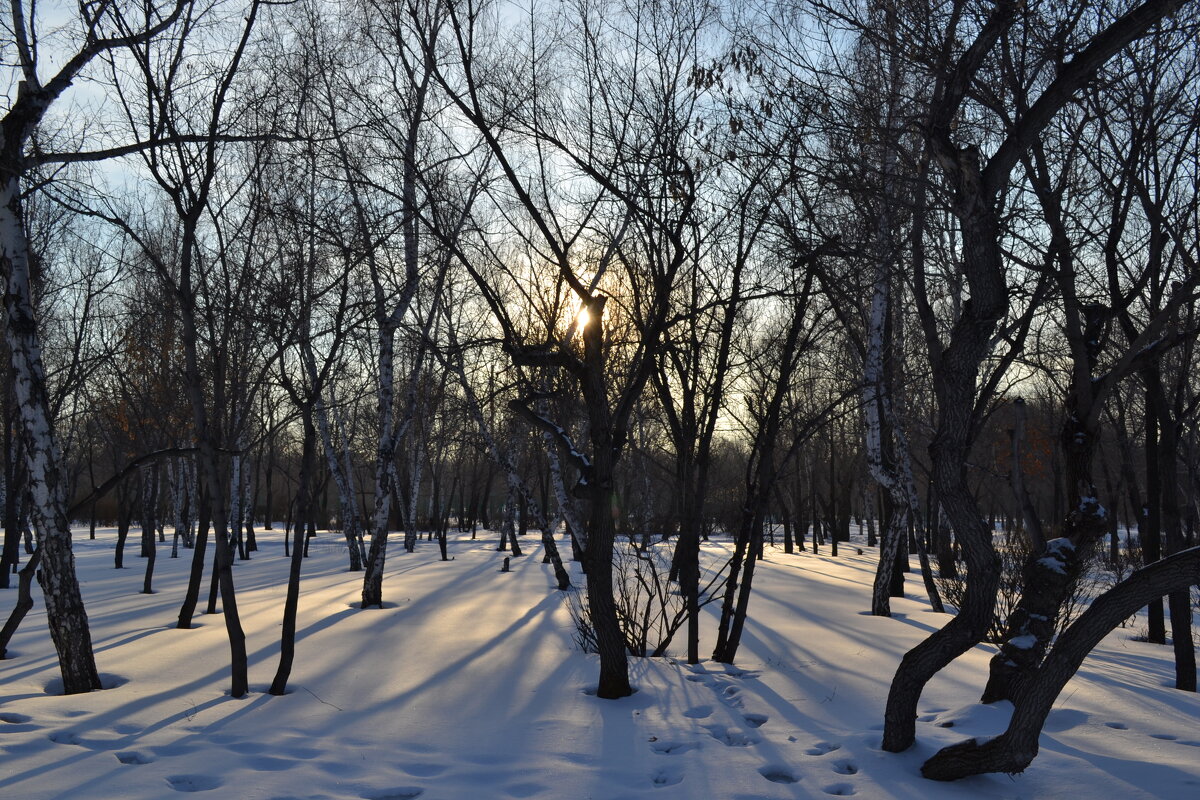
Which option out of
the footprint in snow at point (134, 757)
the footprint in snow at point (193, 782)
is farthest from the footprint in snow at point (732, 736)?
the footprint in snow at point (134, 757)

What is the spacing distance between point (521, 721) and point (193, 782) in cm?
193

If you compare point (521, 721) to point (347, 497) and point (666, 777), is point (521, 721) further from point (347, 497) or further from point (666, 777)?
point (347, 497)

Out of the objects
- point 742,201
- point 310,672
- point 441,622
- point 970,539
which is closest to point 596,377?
point 742,201

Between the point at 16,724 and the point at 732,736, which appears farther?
the point at 732,736

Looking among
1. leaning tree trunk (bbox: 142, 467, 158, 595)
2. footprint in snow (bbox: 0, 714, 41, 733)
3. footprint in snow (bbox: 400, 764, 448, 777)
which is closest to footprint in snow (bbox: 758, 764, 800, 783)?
footprint in snow (bbox: 400, 764, 448, 777)

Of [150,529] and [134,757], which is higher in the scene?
[150,529]

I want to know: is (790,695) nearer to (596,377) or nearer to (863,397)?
(596,377)

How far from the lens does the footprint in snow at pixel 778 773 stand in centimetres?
397

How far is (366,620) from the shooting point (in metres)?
8.94

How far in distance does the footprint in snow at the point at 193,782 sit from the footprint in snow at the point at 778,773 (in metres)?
2.64

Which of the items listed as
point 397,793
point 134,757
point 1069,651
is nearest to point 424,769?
point 397,793

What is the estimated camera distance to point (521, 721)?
5.04 metres

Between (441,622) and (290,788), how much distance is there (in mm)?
5218

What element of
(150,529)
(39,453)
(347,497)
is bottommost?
(150,529)
